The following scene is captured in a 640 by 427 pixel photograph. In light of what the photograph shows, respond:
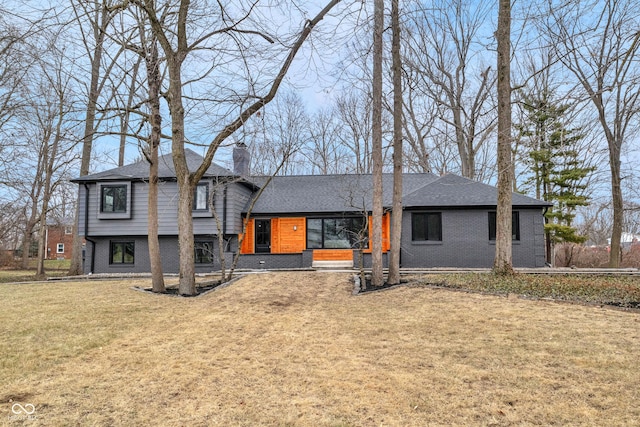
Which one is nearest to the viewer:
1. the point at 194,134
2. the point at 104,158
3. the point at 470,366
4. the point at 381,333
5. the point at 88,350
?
the point at 470,366

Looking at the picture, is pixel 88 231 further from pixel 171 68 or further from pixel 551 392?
pixel 551 392

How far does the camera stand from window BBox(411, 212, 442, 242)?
15.7 meters

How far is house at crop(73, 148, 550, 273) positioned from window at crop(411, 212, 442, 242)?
4 centimetres

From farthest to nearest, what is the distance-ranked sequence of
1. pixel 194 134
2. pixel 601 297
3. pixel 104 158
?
pixel 104 158 → pixel 194 134 → pixel 601 297

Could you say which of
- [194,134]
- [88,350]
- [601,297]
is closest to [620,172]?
[601,297]

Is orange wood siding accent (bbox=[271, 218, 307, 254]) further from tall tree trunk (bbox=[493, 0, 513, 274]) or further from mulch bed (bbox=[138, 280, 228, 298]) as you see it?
tall tree trunk (bbox=[493, 0, 513, 274])

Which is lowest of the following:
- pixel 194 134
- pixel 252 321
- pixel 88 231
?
pixel 252 321

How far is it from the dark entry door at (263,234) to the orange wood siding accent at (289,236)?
0.88 ft

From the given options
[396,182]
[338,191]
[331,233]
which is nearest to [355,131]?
[338,191]

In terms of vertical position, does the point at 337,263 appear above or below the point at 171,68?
below

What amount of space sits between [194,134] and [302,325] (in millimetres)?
5355

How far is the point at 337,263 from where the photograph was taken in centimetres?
1560

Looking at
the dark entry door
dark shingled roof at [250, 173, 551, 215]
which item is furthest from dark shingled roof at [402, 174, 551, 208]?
the dark entry door

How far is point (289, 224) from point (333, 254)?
92.8 inches
